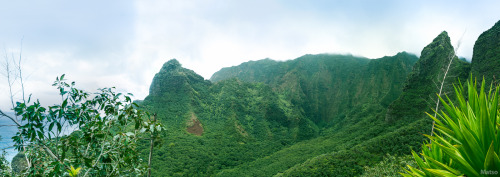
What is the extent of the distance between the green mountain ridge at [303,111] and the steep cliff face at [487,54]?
0.71 ft

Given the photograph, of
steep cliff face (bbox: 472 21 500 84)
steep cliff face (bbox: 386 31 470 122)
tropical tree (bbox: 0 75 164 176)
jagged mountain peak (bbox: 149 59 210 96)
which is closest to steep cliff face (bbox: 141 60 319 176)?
jagged mountain peak (bbox: 149 59 210 96)

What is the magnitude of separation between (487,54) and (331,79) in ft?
267

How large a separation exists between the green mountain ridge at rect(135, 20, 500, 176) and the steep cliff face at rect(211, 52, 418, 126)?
544 mm

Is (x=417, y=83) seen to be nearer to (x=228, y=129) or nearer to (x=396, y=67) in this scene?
(x=396, y=67)

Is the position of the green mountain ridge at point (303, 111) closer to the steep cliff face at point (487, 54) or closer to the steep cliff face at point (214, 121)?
the steep cliff face at point (487, 54)

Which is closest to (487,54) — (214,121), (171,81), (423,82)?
(423,82)

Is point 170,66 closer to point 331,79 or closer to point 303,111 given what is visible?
point 303,111

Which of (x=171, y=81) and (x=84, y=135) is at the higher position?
A: (x=171, y=81)

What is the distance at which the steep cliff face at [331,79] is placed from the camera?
296 ft

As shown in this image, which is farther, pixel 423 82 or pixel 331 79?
pixel 331 79

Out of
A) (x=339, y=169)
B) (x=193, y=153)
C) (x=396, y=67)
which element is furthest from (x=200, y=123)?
(x=396, y=67)

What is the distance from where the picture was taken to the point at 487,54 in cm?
3506

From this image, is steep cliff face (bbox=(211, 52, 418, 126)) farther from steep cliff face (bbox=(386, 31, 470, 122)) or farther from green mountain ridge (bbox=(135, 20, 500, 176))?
steep cliff face (bbox=(386, 31, 470, 122))

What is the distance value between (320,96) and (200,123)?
70703mm
